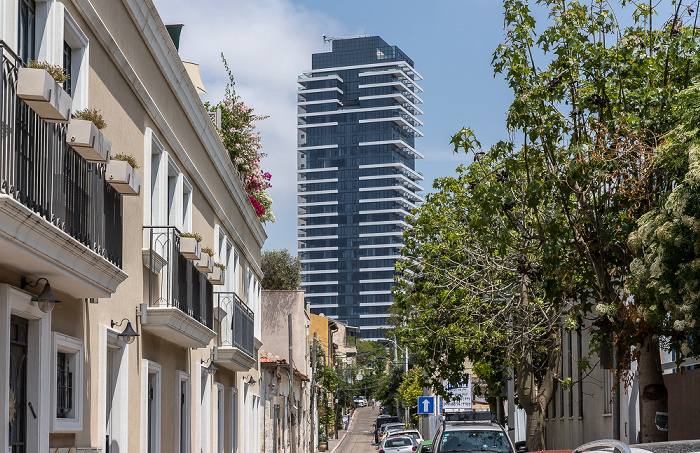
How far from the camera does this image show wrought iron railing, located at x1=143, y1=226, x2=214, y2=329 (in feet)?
41.8

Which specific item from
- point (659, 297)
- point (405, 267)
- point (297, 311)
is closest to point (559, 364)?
point (405, 267)

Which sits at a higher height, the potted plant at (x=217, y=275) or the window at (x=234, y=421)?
A: the potted plant at (x=217, y=275)

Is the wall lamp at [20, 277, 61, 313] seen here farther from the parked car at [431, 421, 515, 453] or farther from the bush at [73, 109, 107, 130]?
the parked car at [431, 421, 515, 453]

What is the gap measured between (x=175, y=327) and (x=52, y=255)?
5.63 metres

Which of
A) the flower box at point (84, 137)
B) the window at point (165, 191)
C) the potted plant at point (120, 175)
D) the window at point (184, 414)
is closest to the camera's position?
the flower box at point (84, 137)

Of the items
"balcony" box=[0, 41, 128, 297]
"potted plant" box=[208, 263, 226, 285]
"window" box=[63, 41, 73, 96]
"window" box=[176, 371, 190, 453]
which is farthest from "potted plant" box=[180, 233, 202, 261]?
"window" box=[63, 41, 73, 96]

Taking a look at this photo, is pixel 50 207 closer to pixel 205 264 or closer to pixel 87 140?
pixel 87 140

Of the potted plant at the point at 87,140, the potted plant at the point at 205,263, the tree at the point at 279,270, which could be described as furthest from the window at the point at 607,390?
the tree at the point at 279,270

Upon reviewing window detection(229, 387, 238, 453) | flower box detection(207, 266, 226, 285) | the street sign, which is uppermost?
flower box detection(207, 266, 226, 285)

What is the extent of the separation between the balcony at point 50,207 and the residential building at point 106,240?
20mm

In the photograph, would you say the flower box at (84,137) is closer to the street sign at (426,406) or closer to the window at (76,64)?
the window at (76,64)

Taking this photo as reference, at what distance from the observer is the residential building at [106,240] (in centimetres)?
736

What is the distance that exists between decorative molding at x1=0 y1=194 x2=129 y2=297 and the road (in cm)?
4972

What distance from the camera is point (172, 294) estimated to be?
520 inches
